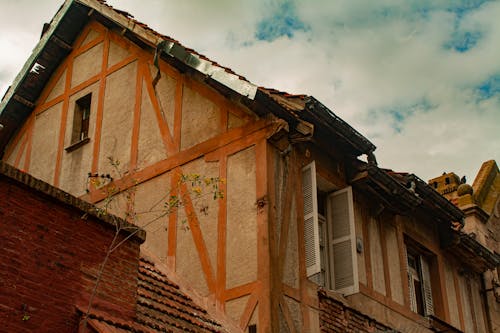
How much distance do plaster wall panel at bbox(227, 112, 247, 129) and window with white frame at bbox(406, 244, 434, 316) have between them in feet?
16.1

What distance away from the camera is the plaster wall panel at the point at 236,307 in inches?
448

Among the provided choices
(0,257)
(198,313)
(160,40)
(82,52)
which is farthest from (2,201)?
(82,52)

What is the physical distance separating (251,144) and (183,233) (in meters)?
1.73

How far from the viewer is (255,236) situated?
38.5ft

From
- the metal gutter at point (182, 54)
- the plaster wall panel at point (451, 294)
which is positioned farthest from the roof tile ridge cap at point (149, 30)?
the plaster wall panel at point (451, 294)

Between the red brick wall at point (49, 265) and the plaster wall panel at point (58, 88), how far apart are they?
27.3 ft

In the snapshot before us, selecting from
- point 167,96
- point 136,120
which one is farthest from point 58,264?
point 136,120

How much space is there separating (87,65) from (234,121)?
16.0 feet

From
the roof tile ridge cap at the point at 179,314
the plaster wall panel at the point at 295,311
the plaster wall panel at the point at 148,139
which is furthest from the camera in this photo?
the plaster wall panel at the point at 148,139

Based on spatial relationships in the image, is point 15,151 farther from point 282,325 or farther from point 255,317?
point 282,325

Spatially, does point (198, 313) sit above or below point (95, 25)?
below

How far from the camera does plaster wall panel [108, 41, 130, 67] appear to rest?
620 inches

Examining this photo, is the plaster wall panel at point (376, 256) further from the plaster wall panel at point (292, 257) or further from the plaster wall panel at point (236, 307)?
the plaster wall panel at point (236, 307)

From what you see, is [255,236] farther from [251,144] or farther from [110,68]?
[110,68]
